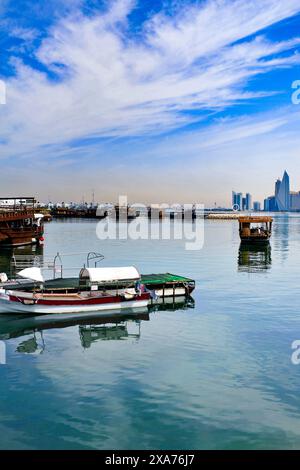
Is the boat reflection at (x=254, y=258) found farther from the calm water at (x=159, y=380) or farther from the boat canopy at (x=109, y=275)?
the boat canopy at (x=109, y=275)

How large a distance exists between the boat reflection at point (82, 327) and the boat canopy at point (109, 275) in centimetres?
310

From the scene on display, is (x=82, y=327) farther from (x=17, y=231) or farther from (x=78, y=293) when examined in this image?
(x=17, y=231)

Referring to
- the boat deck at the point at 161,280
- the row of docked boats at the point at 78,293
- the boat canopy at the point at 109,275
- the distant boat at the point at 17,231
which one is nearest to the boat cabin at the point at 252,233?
the distant boat at the point at 17,231

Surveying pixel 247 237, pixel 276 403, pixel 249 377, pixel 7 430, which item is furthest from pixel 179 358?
pixel 247 237

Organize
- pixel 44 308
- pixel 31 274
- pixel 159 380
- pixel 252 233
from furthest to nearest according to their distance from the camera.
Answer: pixel 252 233 < pixel 31 274 < pixel 44 308 < pixel 159 380

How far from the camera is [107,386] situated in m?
20.2

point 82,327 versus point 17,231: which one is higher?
point 17,231

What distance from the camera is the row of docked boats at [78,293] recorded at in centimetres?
3388

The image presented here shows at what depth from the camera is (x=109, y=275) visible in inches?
1436

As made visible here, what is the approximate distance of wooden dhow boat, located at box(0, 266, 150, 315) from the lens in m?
33.8

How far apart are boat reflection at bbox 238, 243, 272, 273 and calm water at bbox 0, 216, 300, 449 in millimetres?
22585

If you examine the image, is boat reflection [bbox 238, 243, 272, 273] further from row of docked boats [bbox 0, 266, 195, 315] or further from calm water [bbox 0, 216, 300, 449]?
row of docked boats [bbox 0, 266, 195, 315]

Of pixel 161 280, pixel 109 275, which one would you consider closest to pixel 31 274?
pixel 109 275

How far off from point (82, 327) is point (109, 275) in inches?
253
